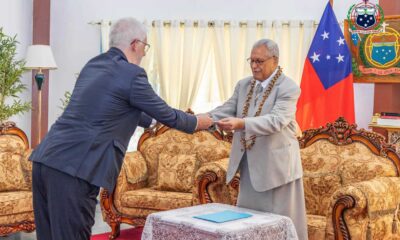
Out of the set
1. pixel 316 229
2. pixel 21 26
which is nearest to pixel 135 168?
pixel 316 229

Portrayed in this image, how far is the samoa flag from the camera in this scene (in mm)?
6207

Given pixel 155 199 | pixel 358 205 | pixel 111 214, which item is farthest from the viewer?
pixel 111 214

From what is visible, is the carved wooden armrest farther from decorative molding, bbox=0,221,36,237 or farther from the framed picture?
decorative molding, bbox=0,221,36,237

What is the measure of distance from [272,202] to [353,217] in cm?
90

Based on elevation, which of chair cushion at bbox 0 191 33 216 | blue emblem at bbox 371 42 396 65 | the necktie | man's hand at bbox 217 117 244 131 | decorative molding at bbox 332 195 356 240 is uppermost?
blue emblem at bbox 371 42 396 65

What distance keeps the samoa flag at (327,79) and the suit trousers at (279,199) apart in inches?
113

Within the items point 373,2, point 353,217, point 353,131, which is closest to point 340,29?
point 373,2

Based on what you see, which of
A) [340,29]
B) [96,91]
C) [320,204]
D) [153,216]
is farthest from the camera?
[340,29]

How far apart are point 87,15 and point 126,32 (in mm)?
5080

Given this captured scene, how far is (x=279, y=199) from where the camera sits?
3482mm

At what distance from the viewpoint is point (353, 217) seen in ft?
13.6

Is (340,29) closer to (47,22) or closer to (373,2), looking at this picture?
(373,2)

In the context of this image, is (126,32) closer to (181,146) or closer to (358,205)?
(358,205)

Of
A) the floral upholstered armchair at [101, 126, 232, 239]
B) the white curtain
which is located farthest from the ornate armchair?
the white curtain
